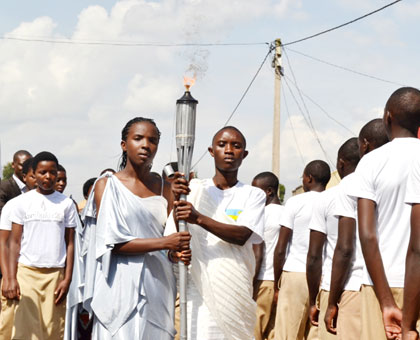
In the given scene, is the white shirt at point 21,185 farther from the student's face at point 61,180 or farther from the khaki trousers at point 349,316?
the khaki trousers at point 349,316

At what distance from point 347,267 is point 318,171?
2.97 m

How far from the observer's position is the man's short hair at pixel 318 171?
27.2 ft

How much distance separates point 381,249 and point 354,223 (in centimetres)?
88

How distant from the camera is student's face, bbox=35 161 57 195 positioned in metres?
8.45

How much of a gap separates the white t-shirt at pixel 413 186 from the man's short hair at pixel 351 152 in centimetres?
222

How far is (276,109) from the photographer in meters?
21.7

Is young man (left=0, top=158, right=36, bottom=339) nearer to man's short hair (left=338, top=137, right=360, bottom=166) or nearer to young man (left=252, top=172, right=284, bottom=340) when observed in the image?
young man (left=252, top=172, right=284, bottom=340)

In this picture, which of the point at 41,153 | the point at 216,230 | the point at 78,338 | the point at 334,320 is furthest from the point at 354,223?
the point at 41,153

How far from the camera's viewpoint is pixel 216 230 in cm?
600

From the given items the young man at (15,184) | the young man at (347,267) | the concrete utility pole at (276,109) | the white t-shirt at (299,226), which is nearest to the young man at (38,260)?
the young man at (15,184)

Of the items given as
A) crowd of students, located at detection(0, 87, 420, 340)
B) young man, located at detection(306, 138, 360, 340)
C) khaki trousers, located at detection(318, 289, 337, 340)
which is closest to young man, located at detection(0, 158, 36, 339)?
crowd of students, located at detection(0, 87, 420, 340)

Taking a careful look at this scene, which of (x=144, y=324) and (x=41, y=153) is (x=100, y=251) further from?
(x=41, y=153)

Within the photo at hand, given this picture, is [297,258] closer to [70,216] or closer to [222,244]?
[222,244]

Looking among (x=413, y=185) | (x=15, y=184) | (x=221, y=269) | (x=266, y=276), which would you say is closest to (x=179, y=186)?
(x=221, y=269)
